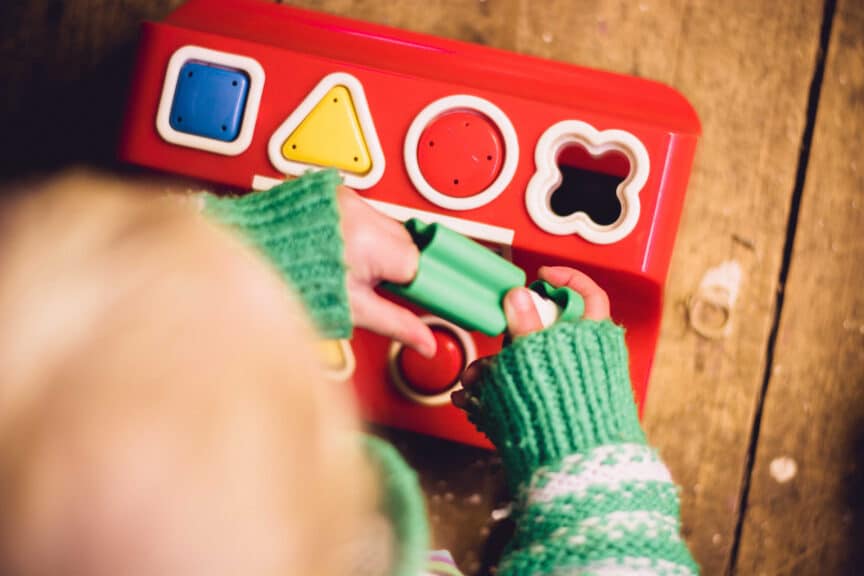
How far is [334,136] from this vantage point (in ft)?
1.32

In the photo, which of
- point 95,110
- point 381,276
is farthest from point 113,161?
point 381,276

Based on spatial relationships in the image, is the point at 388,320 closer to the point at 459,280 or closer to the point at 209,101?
the point at 459,280

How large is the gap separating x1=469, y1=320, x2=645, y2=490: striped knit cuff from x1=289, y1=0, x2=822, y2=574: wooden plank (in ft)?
0.44

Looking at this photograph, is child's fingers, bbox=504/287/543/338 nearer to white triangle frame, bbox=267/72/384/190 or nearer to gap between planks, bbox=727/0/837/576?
white triangle frame, bbox=267/72/384/190

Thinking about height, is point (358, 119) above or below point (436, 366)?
above

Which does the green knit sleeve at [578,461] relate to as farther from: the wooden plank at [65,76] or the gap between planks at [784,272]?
the wooden plank at [65,76]

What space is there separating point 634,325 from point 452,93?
0.53ft

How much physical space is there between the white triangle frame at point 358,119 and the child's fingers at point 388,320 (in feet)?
0.22

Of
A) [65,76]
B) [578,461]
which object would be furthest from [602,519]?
[65,76]

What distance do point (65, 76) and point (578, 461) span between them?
16.3 inches

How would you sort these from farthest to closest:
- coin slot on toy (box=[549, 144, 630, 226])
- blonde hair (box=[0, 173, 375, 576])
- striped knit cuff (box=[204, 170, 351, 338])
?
1. coin slot on toy (box=[549, 144, 630, 226])
2. striped knit cuff (box=[204, 170, 351, 338])
3. blonde hair (box=[0, 173, 375, 576])

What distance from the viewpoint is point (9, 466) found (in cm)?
20

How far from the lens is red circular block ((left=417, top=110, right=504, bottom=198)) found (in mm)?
399

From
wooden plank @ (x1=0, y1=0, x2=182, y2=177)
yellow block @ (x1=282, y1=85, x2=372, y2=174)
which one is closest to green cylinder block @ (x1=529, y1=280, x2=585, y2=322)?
yellow block @ (x1=282, y1=85, x2=372, y2=174)
